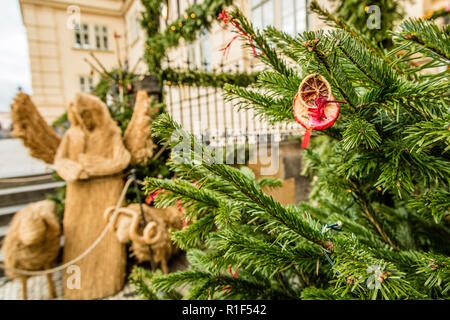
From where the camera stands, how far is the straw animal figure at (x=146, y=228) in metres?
1.78

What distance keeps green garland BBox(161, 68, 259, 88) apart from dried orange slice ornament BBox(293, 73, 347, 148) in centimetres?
247

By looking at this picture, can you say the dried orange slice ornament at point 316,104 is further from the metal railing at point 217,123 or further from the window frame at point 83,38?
the window frame at point 83,38

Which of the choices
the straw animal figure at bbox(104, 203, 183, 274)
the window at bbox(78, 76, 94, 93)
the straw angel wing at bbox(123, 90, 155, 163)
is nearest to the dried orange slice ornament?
the straw animal figure at bbox(104, 203, 183, 274)

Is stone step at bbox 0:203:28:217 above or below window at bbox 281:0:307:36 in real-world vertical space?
below

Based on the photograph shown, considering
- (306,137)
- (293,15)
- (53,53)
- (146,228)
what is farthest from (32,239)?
(53,53)

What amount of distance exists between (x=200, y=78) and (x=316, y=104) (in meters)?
2.83

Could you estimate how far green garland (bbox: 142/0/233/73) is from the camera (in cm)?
275

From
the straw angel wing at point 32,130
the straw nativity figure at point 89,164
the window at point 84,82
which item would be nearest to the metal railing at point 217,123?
the straw nativity figure at point 89,164

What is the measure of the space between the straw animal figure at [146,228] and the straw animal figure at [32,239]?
1.59 feet

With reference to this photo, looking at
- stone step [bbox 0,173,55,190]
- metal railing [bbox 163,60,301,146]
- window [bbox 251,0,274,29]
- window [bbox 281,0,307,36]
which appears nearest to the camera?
metal railing [bbox 163,60,301,146]

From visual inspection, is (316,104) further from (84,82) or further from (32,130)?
(84,82)

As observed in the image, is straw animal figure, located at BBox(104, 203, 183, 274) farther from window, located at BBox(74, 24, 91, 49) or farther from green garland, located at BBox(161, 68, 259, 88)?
window, located at BBox(74, 24, 91, 49)

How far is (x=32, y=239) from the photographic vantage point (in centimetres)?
175
